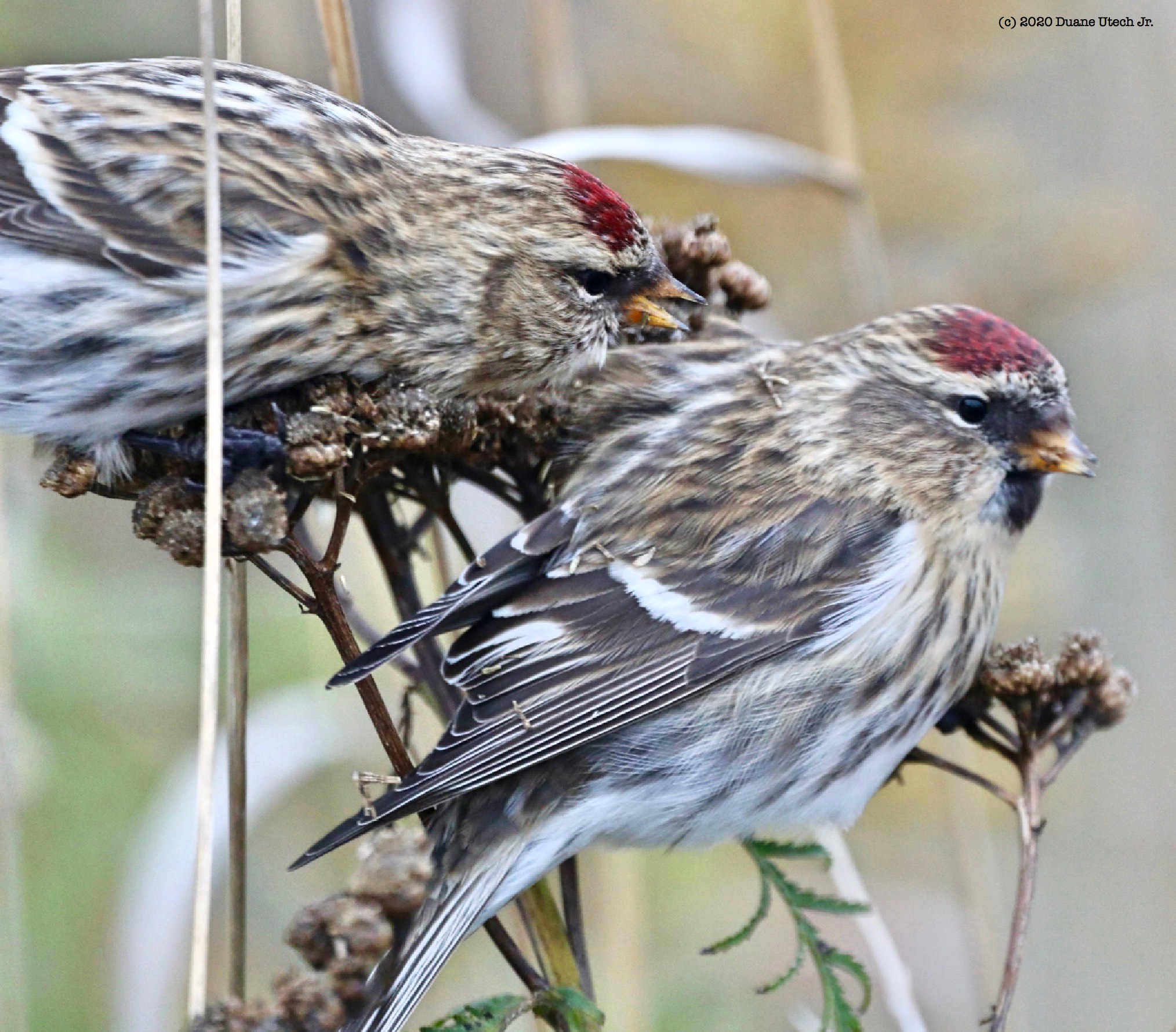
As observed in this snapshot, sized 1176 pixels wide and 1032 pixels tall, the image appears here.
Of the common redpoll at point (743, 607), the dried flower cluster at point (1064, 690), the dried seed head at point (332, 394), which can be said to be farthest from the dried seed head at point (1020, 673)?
the dried seed head at point (332, 394)

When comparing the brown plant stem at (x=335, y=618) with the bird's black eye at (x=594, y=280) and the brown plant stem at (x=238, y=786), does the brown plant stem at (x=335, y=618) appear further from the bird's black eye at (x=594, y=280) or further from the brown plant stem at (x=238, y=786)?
the bird's black eye at (x=594, y=280)

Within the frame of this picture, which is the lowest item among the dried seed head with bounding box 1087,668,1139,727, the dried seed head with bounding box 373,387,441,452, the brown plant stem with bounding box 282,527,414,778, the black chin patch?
the dried seed head with bounding box 1087,668,1139,727

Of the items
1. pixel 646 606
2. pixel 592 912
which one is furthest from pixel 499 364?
pixel 592 912

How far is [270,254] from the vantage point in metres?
2.03

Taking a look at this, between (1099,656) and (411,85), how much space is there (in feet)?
5.08

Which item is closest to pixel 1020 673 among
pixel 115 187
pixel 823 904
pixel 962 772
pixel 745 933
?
pixel 962 772

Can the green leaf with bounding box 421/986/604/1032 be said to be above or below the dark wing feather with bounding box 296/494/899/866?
below

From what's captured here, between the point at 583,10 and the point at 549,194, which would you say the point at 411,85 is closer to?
the point at 549,194

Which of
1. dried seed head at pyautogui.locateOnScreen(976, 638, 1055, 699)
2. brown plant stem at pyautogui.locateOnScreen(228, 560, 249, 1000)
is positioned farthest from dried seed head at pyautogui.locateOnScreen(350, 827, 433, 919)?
dried seed head at pyautogui.locateOnScreen(976, 638, 1055, 699)

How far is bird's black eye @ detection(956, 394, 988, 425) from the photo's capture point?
2.17 m

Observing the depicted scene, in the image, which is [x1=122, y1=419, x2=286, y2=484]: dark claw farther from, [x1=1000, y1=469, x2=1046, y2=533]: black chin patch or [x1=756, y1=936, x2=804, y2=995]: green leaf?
[x1=1000, y1=469, x2=1046, y2=533]: black chin patch

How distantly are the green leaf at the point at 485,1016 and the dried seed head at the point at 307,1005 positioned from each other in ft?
0.84

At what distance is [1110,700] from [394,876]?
1021mm

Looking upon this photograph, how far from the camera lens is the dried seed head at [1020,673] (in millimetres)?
1930
